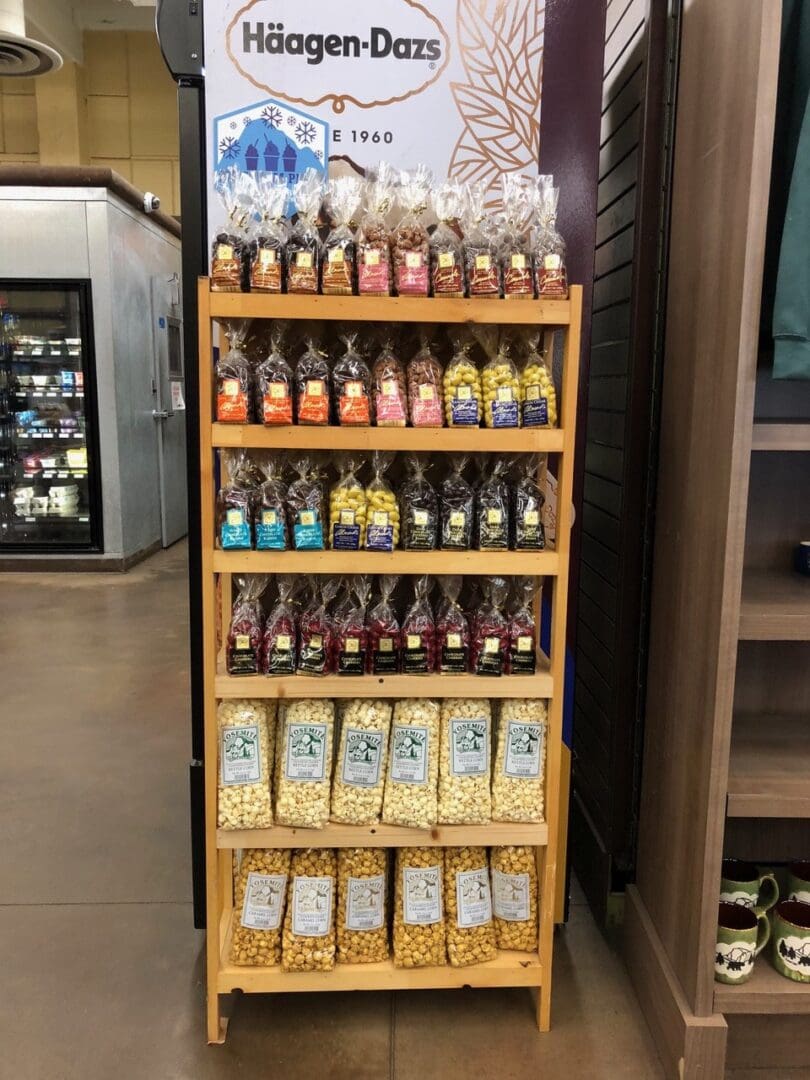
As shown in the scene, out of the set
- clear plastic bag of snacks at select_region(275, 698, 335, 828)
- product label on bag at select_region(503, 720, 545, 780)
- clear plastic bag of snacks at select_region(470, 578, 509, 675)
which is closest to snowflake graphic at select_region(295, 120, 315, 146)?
clear plastic bag of snacks at select_region(470, 578, 509, 675)

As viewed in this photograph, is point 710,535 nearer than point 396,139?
Yes

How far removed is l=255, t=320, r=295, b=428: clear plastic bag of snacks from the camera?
186 cm

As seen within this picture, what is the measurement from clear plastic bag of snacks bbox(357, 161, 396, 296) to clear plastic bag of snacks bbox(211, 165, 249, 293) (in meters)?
0.25

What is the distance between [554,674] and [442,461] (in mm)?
612

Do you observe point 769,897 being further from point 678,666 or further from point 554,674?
point 554,674

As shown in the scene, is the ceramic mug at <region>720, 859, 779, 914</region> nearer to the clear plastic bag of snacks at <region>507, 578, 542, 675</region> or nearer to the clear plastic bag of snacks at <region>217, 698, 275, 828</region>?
the clear plastic bag of snacks at <region>507, 578, 542, 675</region>

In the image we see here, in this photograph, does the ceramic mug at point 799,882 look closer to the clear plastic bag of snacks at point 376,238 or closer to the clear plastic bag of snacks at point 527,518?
the clear plastic bag of snacks at point 527,518

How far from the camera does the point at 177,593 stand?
21.3ft

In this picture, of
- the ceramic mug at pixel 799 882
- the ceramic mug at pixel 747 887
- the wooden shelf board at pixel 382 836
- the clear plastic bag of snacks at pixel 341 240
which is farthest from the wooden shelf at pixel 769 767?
the clear plastic bag of snacks at pixel 341 240

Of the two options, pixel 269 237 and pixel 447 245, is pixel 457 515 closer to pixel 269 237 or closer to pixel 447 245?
pixel 447 245

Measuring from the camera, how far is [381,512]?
1.93 m

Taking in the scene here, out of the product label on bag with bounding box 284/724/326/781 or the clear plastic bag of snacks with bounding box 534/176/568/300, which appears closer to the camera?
the clear plastic bag of snacks with bounding box 534/176/568/300

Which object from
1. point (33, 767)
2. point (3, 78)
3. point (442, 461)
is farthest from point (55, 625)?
point (3, 78)

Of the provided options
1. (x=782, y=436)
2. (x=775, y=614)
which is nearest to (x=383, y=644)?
(x=775, y=614)
